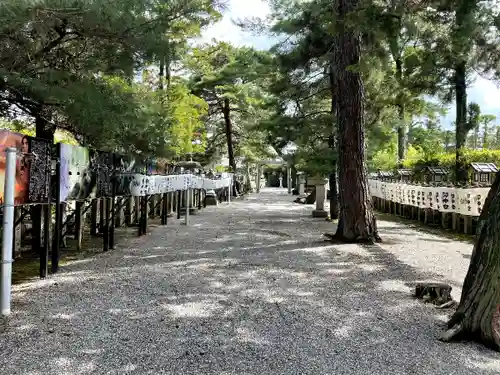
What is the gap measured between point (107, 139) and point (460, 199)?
6259 millimetres

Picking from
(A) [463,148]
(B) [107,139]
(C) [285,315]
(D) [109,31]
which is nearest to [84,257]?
(B) [107,139]

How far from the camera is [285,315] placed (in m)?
3.26

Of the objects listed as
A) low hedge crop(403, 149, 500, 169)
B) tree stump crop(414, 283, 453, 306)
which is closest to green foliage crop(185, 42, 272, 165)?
low hedge crop(403, 149, 500, 169)

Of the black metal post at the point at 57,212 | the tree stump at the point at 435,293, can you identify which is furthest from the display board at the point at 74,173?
the tree stump at the point at 435,293

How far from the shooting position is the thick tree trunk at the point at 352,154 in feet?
22.7

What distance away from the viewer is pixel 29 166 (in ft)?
12.8

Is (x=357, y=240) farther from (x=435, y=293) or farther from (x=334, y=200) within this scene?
(x=334, y=200)

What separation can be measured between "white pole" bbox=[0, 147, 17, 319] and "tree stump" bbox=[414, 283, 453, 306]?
3.41m

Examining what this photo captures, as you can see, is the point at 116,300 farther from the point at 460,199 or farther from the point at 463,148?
the point at 463,148

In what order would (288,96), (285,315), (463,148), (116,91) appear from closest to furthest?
(285,315) < (116,91) < (463,148) < (288,96)

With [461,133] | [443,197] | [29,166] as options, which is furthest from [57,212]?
[461,133]

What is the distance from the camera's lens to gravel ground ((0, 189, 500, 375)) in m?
2.39

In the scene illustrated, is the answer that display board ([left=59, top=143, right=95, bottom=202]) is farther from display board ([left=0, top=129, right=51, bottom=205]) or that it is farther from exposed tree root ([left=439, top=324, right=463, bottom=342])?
exposed tree root ([left=439, top=324, right=463, bottom=342])

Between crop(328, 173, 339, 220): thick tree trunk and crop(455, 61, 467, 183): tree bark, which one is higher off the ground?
crop(455, 61, 467, 183): tree bark
